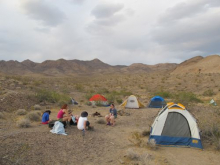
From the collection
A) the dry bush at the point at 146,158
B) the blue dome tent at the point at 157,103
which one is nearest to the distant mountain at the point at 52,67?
the blue dome tent at the point at 157,103

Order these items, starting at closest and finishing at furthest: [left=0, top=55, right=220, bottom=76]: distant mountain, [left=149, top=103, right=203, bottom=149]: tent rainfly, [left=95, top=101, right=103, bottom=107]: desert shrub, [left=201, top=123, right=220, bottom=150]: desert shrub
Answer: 1. [left=149, top=103, right=203, bottom=149]: tent rainfly
2. [left=201, top=123, right=220, bottom=150]: desert shrub
3. [left=95, top=101, right=103, bottom=107]: desert shrub
4. [left=0, top=55, right=220, bottom=76]: distant mountain

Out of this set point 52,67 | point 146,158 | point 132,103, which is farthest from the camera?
point 52,67

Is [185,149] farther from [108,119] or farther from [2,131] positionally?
[2,131]

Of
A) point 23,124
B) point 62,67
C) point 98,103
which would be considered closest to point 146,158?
point 23,124

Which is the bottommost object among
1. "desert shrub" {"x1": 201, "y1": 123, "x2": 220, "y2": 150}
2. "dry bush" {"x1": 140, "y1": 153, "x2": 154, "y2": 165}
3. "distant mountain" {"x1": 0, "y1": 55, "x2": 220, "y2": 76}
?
"dry bush" {"x1": 140, "y1": 153, "x2": 154, "y2": 165}

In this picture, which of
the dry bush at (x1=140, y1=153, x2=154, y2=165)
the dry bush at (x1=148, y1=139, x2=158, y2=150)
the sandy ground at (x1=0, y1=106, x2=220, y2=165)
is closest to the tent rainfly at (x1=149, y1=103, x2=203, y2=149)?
the sandy ground at (x1=0, y1=106, x2=220, y2=165)

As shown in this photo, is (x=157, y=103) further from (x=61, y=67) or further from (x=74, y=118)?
(x=61, y=67)

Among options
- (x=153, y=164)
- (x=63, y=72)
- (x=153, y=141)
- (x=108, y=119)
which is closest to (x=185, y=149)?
(x=153, y=141)

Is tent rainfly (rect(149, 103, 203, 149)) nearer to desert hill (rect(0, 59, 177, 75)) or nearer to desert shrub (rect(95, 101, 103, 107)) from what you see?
desert shrub (rect(95, 101, 103, 107))

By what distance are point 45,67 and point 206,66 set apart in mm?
88912

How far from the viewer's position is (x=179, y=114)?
8289 millimetres

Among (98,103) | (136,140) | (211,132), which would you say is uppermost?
(98,103)

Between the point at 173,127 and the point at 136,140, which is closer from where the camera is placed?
the point at 173,127

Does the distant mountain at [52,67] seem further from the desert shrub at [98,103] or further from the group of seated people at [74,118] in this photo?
the group of seated people at [74,118]
